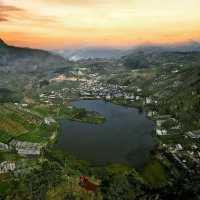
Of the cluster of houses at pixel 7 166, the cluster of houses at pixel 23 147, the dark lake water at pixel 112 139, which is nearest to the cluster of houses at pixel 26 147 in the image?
the cluster of houses at pixel 23 147

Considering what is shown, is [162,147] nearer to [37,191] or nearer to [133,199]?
[133,199]

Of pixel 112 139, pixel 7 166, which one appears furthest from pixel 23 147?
pixel 112 139

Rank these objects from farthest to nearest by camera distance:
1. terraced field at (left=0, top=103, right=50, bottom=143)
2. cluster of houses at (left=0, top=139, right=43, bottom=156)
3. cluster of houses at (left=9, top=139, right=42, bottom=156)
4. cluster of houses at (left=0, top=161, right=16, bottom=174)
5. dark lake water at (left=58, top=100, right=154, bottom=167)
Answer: terraced field at (left=0, top=103, right=50, bottom=143)
cluster of houses at (left=0, top=139, right=43, bottom=156)
cluster of houses at (left=9, top=139, right=42, bottom=156)
dark lake water at (left=58, top=100, right=154, bottom=167)
cluster of houses at (left=0, top=161, right=16, bottom=174)

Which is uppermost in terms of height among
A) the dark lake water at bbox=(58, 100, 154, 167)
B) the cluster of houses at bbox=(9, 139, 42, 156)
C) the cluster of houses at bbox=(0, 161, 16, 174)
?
the cluster of houses at bbox=(0, 161, 16, 174)

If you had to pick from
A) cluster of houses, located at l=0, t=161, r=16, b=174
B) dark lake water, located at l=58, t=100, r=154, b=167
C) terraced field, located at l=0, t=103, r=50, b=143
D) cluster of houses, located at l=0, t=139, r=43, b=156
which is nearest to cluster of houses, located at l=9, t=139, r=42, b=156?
cluster of houses, located at l=0, t=139, r=43, b=156

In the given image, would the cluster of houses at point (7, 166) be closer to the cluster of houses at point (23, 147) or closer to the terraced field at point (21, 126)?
the cluster of houses at point (23, 147)

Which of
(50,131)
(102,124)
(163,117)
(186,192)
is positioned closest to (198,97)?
A: (163,117)

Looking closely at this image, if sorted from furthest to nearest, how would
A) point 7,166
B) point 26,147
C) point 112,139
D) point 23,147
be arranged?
1. point 112,139
2. point 23,147
3. point 26,147
4. point 7,166

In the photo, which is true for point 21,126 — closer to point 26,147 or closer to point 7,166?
point 26,147

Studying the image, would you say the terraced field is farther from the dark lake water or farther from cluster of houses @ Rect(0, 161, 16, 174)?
cluster of houses @ Rect(0, 161, 16, 174)

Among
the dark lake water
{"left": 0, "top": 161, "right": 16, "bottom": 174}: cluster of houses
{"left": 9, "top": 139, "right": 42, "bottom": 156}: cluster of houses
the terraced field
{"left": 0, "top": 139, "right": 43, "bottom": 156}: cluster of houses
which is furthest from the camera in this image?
the terraced field
